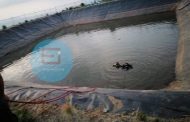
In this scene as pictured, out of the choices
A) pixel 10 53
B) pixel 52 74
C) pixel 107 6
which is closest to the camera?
pixel 52 74

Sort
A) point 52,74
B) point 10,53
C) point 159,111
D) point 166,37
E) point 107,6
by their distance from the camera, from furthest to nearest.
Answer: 1. point 107,6
2. point 10,53
3. point 166,37
4. point 52,74
5. point 159,111

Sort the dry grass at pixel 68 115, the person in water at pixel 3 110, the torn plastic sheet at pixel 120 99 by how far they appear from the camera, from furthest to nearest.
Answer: the torn plastic sheet at pixel 120 99, the dry grass at pixel 68 115, the person in water at pixel 3 110

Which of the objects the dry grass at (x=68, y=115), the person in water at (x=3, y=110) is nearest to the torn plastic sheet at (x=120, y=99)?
the dry grass at (x=68, y=115)

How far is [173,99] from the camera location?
6684 millimetres

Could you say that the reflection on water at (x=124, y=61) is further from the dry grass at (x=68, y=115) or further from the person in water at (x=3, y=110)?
the person in water at (x=3, y=110)

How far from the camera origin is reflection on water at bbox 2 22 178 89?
11453 millimetres

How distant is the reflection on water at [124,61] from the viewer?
37.6 feet

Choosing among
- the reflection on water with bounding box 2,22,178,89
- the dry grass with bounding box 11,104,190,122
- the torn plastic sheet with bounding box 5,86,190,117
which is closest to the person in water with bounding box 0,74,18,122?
the dry grass with bounding box 11,104,190,122

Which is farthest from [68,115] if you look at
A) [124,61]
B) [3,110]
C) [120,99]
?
[124,61]

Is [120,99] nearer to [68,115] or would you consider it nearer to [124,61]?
[68,115]

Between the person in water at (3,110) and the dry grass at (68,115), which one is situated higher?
the person in water at (3,110)

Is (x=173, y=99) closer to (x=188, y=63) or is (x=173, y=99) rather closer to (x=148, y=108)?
(x=148, y=108)

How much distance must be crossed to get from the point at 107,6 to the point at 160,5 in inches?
341

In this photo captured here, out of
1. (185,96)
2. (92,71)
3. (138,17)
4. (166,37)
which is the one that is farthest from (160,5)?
(185,96)
